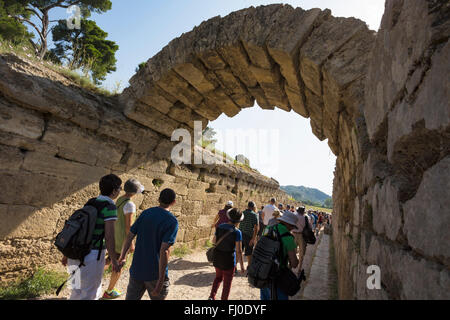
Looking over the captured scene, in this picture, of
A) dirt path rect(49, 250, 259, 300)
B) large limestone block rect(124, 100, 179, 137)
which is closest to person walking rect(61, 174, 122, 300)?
dirt path rect(49, 250, 259, 300)

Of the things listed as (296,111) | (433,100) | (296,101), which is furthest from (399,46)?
(296,111)

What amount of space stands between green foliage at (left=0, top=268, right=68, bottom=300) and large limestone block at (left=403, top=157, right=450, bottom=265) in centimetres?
422

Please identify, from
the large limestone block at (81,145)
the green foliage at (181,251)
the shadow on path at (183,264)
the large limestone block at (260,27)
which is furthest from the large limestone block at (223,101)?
the green foliage at (181,251)

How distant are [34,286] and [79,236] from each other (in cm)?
196

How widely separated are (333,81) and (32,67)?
4.07 meters

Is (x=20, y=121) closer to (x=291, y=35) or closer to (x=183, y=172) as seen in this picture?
(x=183, y=172)

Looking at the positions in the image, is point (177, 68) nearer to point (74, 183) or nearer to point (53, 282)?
point (74, 183)

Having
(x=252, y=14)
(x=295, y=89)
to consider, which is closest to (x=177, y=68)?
(x=252, y=14)

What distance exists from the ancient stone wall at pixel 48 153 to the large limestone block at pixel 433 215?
4.22 meters

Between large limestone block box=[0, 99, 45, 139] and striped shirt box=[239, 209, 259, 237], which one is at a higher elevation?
large limestone block box=[0, 99, 45, 139]

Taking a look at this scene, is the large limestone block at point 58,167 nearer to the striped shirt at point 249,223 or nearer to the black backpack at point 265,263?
the striped shirt at point 249,223

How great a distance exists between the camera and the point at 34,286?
129 inches

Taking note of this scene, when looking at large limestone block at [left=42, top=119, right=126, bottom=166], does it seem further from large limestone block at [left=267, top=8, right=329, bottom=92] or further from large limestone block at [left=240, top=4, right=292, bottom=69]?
large limestone block at [left=267, top=8, right=329, bottom=92]

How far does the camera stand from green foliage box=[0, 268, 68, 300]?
306 cm
